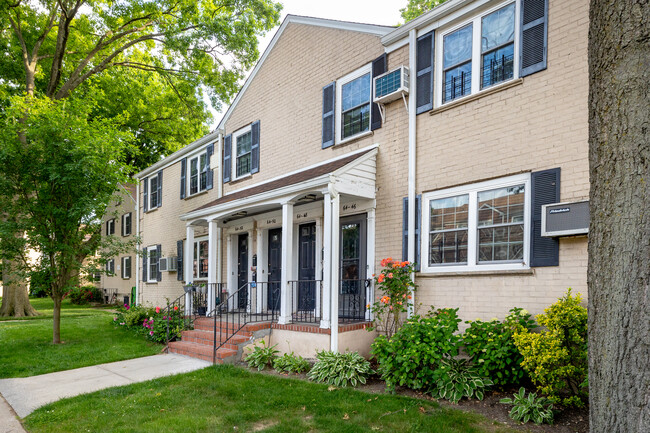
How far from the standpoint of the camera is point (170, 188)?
15.8m

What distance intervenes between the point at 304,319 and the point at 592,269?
688cm

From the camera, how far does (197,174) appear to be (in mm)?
14305

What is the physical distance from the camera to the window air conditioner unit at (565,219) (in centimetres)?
532

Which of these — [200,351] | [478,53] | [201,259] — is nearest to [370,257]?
[200,351]

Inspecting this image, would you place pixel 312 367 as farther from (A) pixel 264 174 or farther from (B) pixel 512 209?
(A) pixel 264 174

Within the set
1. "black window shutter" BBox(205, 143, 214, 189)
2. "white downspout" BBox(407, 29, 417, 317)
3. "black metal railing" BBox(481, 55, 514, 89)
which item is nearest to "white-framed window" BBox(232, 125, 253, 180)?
"black window shutter" BBox(205, 143, 214, 189)

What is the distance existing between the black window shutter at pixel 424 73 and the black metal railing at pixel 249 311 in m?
4.62

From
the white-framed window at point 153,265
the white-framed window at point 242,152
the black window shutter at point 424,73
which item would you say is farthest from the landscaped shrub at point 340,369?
the white-framed window at point 153,265

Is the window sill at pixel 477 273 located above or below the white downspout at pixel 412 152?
below

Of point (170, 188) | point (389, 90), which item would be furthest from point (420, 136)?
point (170, 188)

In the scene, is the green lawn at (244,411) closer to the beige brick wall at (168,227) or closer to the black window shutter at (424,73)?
the black window shutter at (424,73)

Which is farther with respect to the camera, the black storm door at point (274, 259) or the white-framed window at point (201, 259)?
the white-framed window at point (201, 259)

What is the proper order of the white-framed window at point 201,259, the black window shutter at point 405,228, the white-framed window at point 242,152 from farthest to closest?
the white-framed window at point 201,259 → the white-framed window at point 242,152 → the black window shutter at point 405,228

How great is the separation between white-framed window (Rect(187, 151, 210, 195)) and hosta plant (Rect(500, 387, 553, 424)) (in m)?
10.8
